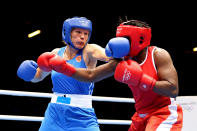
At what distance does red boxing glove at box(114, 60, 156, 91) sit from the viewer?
205 cm

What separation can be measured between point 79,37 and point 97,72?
0.39 metres

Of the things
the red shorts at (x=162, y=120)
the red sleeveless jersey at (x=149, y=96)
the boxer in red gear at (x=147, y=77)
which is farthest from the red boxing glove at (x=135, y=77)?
the red shorts at (x=162, y=120)

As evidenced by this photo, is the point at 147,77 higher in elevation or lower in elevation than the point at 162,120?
higher

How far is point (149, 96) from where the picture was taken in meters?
2.23

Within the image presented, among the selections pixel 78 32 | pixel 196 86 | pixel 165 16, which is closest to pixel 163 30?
pixel 165 16

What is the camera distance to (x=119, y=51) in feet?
6.84

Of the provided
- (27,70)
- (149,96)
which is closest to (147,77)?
(149,96)

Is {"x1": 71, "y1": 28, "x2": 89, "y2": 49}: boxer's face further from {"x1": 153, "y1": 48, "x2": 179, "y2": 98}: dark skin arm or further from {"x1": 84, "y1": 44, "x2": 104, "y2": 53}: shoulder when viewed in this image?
{"x1": 153, "y1": 48, "x2": 179, "y2": 98}: dark skin arm

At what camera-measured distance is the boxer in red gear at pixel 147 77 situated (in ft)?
6.77

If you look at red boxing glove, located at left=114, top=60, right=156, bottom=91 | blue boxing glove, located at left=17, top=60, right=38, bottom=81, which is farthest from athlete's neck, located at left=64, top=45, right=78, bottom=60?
red boxing glove, located at left=114, top=60, right=156, bottom=91

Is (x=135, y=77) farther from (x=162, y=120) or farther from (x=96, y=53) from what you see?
(x=96, y=53)

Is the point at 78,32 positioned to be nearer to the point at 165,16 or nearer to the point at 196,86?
the point at 165,16

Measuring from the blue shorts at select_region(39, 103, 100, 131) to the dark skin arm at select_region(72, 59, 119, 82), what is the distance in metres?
0.26

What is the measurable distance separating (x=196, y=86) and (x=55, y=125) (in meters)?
6.79
